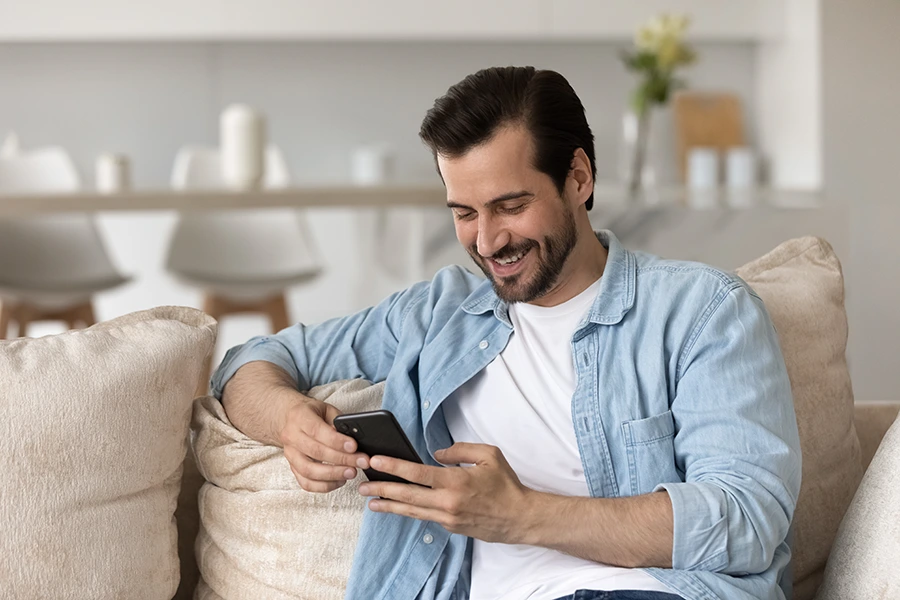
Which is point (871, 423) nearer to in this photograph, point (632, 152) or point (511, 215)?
point (511, 215)

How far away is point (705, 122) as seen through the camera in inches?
196

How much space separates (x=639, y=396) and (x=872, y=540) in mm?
339

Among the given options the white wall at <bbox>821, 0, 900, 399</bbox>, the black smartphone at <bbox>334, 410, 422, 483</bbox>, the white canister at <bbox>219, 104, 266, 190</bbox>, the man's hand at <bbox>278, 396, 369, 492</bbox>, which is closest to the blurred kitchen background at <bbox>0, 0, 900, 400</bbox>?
the white wall at <bbox>821, 0, 900, 399</bbox>

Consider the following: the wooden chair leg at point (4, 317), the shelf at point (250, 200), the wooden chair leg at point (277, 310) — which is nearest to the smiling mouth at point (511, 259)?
the shelf at point (250, 200)

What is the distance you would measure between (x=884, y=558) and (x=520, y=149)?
0.69 m

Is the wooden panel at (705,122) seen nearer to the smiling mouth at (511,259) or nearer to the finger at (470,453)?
the smiling mouth at (511,259)

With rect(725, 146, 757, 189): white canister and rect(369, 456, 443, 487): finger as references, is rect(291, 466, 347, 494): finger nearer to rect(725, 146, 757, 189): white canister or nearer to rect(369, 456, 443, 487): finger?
rect(369, 456, 443, 487): finger

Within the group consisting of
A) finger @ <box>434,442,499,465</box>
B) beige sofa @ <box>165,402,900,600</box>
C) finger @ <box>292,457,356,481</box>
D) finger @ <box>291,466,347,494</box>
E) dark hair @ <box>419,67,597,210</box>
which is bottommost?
beige sofa @ <box>165,402,900,600</box>

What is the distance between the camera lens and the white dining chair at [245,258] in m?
3.70

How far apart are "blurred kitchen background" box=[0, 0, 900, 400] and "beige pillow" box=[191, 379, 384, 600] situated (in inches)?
89.7

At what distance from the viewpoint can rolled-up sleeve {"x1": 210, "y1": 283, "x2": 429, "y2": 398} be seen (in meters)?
1.56

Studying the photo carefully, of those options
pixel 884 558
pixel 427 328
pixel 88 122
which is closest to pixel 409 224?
pixel 427 328

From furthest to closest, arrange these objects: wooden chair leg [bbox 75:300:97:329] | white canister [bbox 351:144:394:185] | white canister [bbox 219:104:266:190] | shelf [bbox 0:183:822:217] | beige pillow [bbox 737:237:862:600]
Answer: white canister [bbox 351:144:394:185] → wooden chair leg [bbox 75:300:97:329] → white canister [bbox 219:104:266:190] → shelf [bbox 0:183:822:217] → beige pillow [bbox 737:237:862:600]

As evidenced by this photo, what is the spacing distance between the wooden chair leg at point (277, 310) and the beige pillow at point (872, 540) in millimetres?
2640
